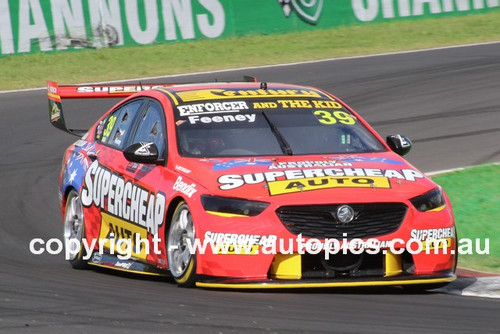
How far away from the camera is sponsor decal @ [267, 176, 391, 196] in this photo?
7.25m

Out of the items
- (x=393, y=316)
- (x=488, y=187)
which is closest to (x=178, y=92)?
(x=393, y=316)

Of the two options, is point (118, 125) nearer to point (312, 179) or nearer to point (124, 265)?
point (124, 265)

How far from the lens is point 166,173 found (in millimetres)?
7957

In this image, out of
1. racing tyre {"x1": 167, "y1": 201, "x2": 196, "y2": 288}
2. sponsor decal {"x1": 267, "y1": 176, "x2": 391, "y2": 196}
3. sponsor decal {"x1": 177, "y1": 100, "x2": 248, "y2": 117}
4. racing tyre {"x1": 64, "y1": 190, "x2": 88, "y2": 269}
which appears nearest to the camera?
sponsor decal {"x1": 267, "y1": 176, "x2": 391, "y2": 196}

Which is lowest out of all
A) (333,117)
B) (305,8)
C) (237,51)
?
(237,51)

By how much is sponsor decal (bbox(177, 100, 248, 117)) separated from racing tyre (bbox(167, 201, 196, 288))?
110 cm

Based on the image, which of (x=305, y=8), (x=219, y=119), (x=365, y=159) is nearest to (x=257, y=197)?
(x=365, y=159)

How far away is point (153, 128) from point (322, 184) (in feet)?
5.98

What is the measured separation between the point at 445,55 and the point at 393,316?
1708 cm

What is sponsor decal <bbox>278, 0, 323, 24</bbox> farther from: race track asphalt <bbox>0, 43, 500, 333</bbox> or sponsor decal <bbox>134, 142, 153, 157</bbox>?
sponsor decal <bbox>134, 142, 153, 157</bbox>

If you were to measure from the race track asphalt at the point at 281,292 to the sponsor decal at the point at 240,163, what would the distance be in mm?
867

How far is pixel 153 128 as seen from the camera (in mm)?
8648

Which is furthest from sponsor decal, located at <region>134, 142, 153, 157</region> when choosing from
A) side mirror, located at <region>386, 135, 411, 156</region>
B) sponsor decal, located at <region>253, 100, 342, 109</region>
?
side mirror, located at <region>386, 135, 411, 156</region>

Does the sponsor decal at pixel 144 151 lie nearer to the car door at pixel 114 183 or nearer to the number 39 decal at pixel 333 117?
the car door at pixel 114 183
